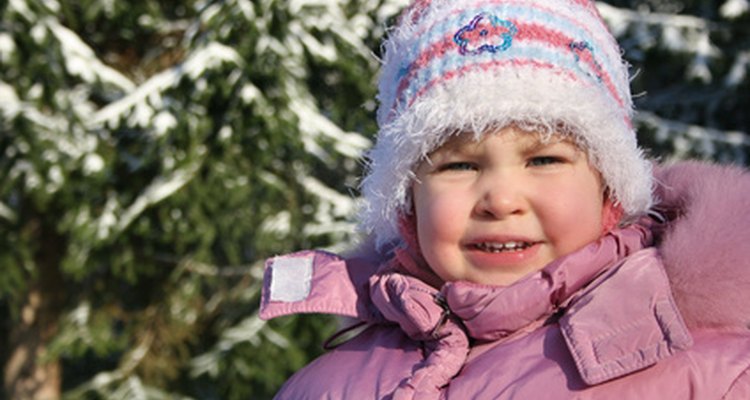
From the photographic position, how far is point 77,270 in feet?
15.8

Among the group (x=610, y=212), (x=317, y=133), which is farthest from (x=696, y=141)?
(x=610, y=212)

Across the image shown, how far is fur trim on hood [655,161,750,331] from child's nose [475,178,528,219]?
0.24m

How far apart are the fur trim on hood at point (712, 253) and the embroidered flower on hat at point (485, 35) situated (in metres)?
0.42

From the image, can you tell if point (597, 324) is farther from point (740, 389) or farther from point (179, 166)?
point (179, 166)

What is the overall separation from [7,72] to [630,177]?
365 centimetres

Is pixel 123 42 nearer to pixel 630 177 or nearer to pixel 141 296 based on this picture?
pixel 141 296

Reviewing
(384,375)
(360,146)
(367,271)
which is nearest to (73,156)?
(360,146)

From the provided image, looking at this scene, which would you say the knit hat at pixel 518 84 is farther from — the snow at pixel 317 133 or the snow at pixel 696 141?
the snow at pixel 696 141

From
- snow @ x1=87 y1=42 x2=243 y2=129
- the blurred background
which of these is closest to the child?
the blurred background

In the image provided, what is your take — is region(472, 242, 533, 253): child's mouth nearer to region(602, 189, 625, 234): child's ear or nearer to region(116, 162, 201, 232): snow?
region(602, 189, 625, 234): child's ear

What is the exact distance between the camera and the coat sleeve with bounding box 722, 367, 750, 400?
4.49 ft

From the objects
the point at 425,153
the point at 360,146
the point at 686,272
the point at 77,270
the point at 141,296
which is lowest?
the point at 141,296

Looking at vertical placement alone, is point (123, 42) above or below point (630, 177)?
below

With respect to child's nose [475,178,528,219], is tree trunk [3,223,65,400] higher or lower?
lower
